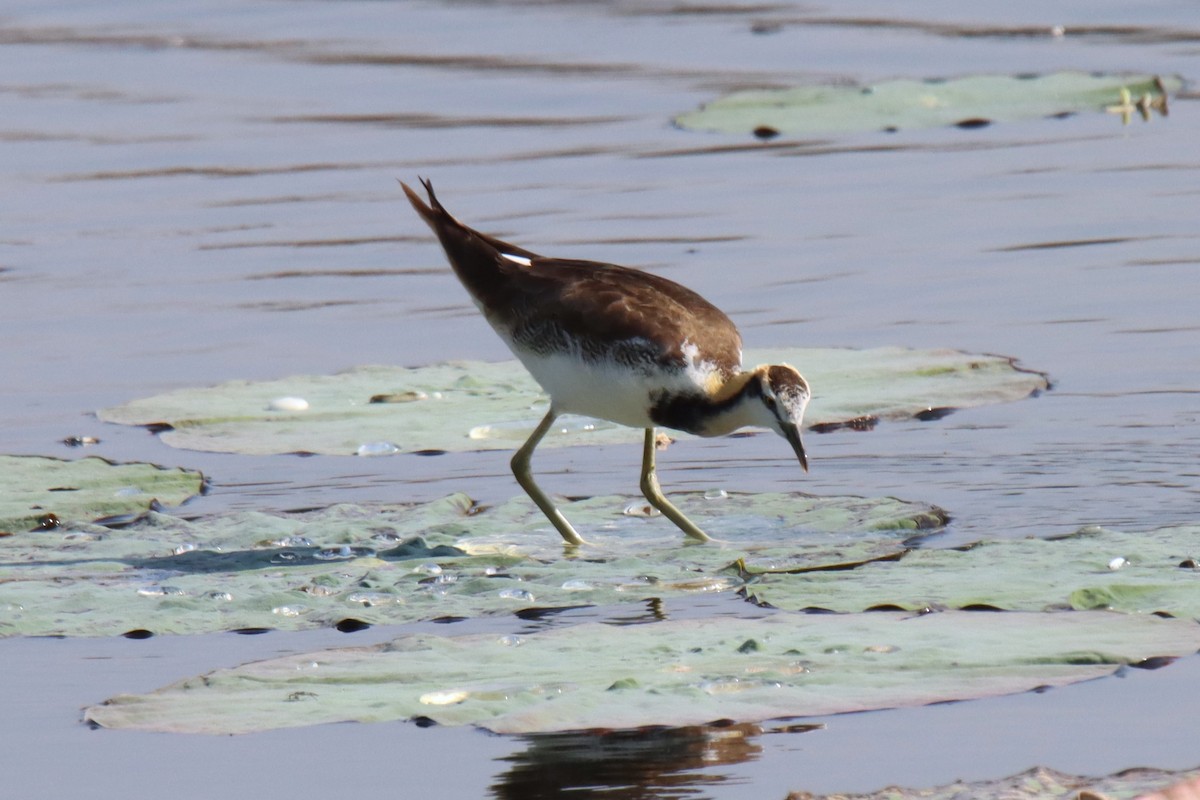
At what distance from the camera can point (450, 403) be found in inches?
346

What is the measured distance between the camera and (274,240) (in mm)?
12938

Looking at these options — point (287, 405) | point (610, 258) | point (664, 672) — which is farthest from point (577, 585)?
point (610, 258)

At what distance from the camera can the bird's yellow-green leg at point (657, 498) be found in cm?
716

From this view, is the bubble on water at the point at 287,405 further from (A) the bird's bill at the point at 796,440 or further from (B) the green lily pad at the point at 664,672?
(B) the green lily pad at the point at 664,672

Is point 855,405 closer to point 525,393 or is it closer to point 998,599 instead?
point 525,393

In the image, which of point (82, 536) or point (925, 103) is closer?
point (82, 536)

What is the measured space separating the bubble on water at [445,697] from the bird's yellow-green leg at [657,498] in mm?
1925

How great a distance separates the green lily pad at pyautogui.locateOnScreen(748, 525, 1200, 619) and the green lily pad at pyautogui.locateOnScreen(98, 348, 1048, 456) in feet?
6.28

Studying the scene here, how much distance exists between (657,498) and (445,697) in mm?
2275

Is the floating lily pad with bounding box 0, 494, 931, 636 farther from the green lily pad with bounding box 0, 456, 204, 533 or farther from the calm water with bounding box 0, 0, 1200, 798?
the green lily pad with bounding box 0, 456, 204, 533

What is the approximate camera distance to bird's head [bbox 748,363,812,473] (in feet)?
23.2

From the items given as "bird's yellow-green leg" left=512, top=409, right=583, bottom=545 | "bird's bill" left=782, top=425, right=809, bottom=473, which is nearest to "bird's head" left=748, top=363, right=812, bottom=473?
"bird's bill" left=782, top=425, right=809, bottom=473

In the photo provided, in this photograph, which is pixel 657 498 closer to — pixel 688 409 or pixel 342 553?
pixel 688 409

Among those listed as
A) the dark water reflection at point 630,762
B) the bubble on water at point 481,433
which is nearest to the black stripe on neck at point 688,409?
the bubble on water at point 481,433
